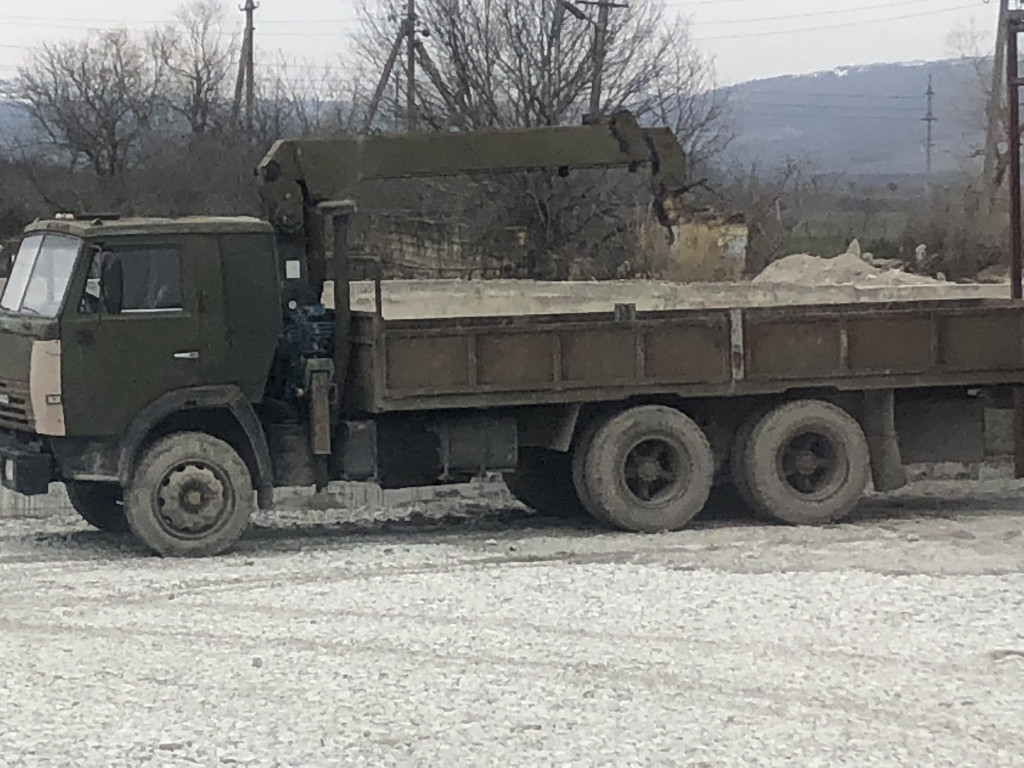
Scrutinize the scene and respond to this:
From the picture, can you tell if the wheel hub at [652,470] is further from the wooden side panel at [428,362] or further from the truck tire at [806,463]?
the wooden side panel at [428,362]

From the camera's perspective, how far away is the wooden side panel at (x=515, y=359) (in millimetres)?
12781

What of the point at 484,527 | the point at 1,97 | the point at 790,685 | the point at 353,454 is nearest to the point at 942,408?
the point at 484,527

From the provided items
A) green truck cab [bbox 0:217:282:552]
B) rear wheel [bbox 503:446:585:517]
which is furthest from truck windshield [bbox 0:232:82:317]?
rear wheel [bbox 503:446:585:517]

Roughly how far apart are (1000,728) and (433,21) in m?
40.3

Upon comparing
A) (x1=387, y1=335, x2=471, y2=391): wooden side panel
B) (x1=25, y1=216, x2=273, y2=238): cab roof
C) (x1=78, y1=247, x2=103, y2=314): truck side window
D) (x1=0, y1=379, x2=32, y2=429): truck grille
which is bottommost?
(x1=0, y1=379, x2=32, y2=429): truck grille

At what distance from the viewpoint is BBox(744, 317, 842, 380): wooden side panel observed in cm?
1334

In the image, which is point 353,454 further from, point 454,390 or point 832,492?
point 832,492

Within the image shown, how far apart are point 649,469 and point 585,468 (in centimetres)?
52

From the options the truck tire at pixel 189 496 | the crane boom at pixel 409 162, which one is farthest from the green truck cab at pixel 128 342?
the crane boom at pixel 409 162

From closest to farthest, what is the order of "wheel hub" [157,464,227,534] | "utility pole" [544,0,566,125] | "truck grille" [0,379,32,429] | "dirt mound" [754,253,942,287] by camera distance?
"truck grille" [0,379,32,429], "wheel hub" [157,464,227,534], "dirt mound" [754,253,942,287], "utility pole" [544,0,566,125]

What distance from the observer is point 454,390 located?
41.7 ft

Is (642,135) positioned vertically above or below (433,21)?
below

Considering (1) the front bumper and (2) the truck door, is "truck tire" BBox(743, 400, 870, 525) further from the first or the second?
(1) the front bumper

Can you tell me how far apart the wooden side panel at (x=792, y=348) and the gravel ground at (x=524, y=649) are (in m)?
1.28
